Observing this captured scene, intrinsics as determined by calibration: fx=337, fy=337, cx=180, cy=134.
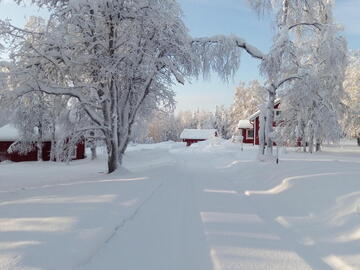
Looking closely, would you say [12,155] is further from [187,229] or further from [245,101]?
[245,101]

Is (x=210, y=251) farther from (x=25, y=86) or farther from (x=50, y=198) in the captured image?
(x=25, y=86)

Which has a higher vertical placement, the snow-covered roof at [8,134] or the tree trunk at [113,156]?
the snow-covered roof at [8,134]

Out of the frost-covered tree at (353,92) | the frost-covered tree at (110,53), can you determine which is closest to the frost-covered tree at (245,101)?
the frost-covered tree at (353,92)

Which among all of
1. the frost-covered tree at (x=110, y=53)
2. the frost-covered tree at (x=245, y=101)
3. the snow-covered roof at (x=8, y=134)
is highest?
the frost-covered tree at (x=245, y=101)

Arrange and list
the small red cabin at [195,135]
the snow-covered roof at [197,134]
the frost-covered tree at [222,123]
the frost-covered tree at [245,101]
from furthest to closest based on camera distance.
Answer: the frost-covered tree at [222,123] < the snow-covered roof at [197,134] < the small red cabin at [195,135] < the frost-covered tree at [245,101]

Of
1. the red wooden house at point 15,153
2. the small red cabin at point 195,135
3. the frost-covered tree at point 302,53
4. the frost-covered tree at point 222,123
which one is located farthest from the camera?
the frost-covered tree at point 222,123

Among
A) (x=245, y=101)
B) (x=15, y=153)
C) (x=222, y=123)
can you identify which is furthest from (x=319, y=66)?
(x=222, y=123)

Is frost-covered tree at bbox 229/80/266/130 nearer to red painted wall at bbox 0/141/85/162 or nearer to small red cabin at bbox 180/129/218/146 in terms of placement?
small red cabin at bbox 180/129/218/146

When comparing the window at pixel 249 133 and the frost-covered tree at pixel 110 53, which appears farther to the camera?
the window at pixel 249 133

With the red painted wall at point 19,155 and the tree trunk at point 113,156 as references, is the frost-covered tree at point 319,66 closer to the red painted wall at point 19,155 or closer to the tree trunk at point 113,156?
the tree trunk at point 113,156

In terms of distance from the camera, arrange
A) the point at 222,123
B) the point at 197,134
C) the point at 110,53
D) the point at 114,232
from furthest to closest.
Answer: the point at 222,123 < the point at 197,134 < the point at 110,53 < the point at 114,232

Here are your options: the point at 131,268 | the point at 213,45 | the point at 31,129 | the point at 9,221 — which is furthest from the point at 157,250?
the point at 31,129

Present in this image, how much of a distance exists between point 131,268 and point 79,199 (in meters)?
4.07

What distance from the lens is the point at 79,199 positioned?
7816 mm
